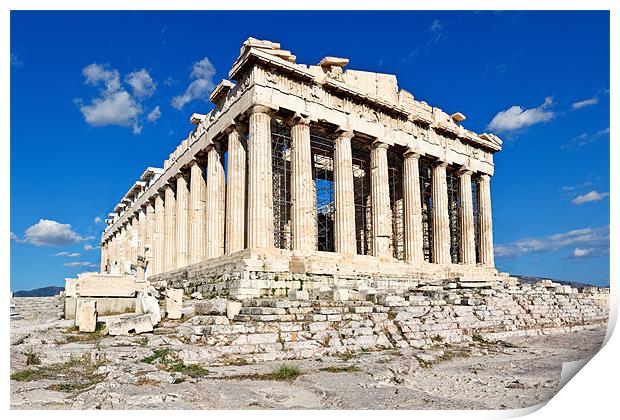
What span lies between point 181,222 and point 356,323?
18602mm

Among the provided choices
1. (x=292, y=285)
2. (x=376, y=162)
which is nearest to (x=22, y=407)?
(x=292, y=285)

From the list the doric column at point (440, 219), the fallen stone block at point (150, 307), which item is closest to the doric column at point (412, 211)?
the doric column at point (440, 219)

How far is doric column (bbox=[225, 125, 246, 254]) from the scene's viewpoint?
22.5 m

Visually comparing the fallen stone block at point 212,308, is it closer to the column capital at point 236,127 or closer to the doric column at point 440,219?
the column capital at point 236,127

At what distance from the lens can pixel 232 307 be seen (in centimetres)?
1412

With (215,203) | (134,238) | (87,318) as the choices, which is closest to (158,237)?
(134,238)

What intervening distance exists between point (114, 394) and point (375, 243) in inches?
743

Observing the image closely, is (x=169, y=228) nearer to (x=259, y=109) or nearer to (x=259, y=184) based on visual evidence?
(x=259, y=184)

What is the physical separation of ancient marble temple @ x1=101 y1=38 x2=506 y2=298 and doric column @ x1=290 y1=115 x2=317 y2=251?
1.8 inches

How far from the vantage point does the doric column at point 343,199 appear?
77.6 ft

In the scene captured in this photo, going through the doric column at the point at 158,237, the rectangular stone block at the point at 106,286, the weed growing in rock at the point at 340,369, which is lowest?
the weed growing in rock at the point at 340,369

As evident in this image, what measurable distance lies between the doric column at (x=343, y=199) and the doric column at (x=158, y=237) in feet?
47.9

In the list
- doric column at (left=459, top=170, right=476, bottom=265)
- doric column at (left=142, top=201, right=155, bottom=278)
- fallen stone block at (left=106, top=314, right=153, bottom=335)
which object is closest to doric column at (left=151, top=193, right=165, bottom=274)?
doric column at (left=142, top=201, right=155, bottom=278)

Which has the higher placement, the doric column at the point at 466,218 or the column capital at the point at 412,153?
the column capital at the point at 412,153
